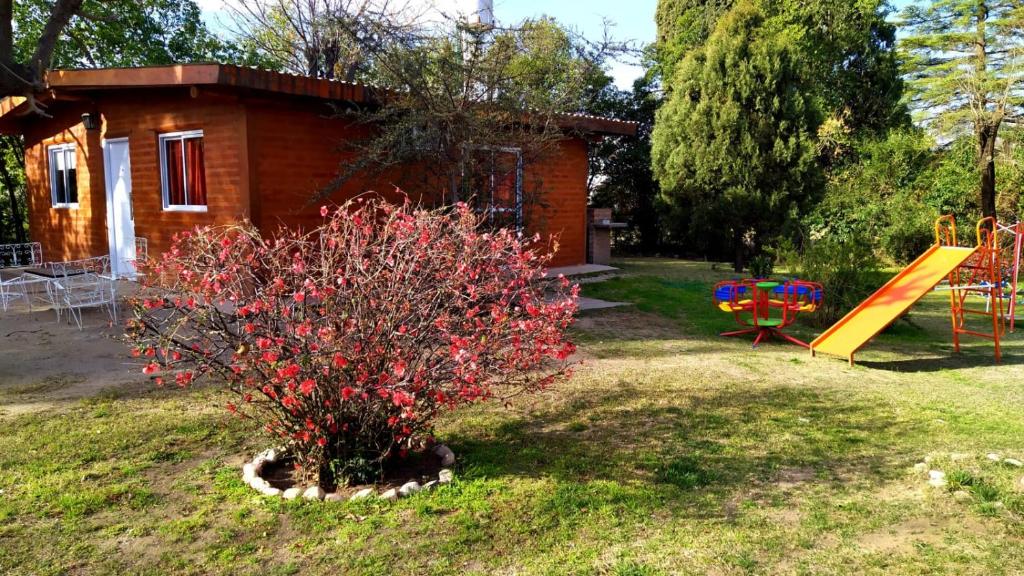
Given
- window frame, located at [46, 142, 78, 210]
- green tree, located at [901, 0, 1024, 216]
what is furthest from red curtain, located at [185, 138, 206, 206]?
green tree, located at [901, 0, 1024, 216]

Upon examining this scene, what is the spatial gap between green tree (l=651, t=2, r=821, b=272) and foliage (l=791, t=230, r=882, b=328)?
616cm

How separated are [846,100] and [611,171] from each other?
7571 millimetres

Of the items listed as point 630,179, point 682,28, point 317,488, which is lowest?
point 317,488

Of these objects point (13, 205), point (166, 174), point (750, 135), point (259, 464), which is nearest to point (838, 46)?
point (750, 135)

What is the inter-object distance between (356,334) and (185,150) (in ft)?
25.2

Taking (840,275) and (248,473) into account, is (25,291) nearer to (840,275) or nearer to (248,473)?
(248,473)

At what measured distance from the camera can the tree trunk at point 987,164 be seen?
17031 mm

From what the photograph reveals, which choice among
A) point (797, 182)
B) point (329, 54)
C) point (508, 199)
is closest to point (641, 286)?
point (508, 199)

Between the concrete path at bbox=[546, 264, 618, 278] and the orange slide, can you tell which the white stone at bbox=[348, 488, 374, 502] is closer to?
the orange slide

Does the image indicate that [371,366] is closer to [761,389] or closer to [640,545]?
[640,545]

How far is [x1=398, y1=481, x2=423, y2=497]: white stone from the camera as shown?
392cm

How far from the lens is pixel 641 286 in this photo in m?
12.5

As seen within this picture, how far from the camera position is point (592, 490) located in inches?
157

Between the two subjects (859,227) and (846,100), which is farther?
(846,100)
